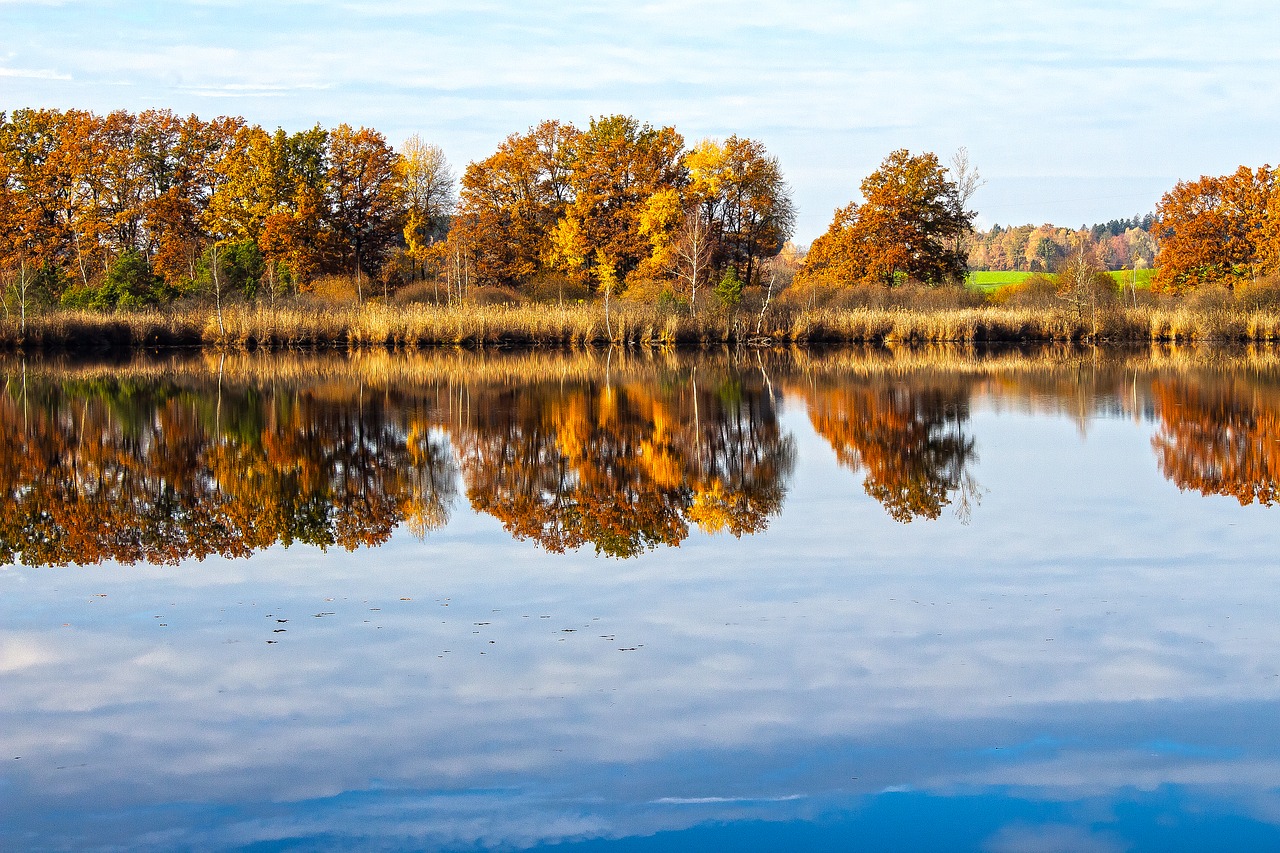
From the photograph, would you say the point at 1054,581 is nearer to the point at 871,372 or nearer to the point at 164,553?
the point at 164,553

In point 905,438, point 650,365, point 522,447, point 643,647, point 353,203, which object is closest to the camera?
point 643,647

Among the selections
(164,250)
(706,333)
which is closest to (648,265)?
(706,333)

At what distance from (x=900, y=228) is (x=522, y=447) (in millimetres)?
39018

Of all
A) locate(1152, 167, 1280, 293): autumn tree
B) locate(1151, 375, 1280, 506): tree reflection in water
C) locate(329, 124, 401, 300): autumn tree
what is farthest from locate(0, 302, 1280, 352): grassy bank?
locate(1151, 375, 1280, 506): tree reflection in water

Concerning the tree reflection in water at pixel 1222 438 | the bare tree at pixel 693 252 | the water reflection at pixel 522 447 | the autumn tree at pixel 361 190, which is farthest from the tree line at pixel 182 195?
the tree reflection in water at pixel 1222 438

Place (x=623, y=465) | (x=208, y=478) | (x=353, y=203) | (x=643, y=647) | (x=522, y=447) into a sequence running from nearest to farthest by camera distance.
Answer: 1. (x=643, y=647)
2. (x=208, y=478)
3. (x=623, y=465)
4. (x=522, y=447)
5. (x=353, y=203)

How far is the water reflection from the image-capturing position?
359 inches

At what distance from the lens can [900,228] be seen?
164 feet

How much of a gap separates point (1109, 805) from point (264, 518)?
6.72m

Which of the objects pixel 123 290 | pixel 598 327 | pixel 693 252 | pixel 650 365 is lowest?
pixel 650 365

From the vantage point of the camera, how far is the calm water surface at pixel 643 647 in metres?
4.14

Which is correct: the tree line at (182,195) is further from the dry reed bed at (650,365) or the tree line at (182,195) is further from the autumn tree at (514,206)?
the dry reed bed at (650,365)

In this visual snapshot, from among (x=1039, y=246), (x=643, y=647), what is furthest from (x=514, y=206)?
(x=1039, y=246)

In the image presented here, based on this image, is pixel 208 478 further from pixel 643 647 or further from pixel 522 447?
pixel 643 647
